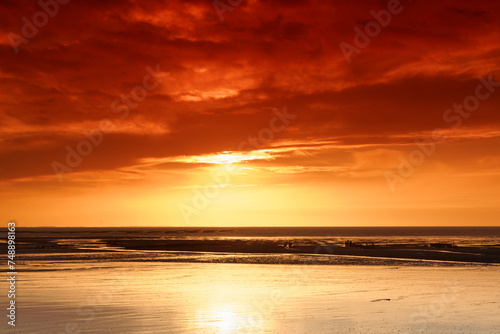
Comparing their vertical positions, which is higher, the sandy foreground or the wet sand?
the wet sand

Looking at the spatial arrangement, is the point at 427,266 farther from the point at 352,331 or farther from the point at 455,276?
the point at 352,331

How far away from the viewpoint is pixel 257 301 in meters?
30.8

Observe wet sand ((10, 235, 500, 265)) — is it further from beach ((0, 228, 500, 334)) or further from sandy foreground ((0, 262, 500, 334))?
sandy foreground ((0, 262, 500, 334))

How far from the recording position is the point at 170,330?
22.4 meters

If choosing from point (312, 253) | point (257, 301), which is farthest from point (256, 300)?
point (312, 253)

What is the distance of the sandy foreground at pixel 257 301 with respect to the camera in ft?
77.3

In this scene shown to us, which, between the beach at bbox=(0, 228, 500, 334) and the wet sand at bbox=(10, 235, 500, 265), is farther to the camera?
the wet sand at bbox=(10, 235, 500, 265)

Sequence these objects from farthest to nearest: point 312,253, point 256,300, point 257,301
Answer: point 312,253, point 256,300, point 257,301

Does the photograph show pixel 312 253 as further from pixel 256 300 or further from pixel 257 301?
pixel 257 301

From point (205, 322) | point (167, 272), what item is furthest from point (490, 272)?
point (205, 322)

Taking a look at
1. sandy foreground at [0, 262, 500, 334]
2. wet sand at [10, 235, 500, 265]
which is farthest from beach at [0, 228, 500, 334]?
wet sand at [10, 235, 500, 265]

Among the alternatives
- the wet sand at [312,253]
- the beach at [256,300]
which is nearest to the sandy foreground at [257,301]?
the beach at [256,300]

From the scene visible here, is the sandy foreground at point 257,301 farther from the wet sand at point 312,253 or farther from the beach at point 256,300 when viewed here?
the wet sand at point 312,253

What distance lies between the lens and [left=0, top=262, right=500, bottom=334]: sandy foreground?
23.6 meters
